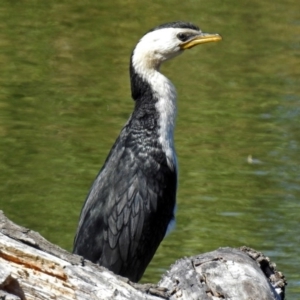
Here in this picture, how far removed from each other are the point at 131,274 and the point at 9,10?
350 inches

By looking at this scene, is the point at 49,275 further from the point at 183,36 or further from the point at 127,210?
the point at 183,36

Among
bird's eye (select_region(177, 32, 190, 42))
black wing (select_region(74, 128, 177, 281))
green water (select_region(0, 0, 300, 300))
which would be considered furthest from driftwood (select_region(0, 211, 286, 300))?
green water (select_region(0, 0, 300, 300))

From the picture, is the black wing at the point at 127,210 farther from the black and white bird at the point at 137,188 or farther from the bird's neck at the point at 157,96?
the bird's neck at the point at 157,96

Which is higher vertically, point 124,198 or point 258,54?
point 124,198

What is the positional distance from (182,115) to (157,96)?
4.62 metres

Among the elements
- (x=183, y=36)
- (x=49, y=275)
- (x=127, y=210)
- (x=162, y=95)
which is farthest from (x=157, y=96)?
(x=49, y=275)

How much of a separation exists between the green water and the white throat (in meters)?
1.71

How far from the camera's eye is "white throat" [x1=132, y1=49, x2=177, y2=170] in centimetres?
666

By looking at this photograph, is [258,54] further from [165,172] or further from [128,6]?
[165,172]

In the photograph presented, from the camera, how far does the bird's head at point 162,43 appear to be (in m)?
6.86

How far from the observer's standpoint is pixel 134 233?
6406 millimetres

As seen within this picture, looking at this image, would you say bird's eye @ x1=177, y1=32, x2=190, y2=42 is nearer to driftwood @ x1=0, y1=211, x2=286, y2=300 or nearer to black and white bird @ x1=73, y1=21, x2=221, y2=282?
black and white bird @ x1=73, y1=21, x2=221, y2=282

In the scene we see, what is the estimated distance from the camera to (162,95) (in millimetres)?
6793

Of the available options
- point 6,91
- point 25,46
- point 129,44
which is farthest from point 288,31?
point 6,91
